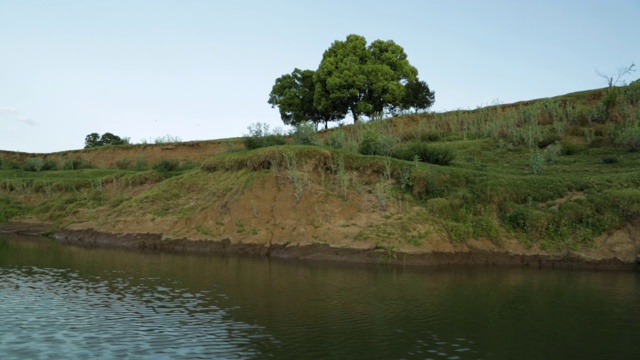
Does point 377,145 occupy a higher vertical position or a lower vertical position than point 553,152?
higher

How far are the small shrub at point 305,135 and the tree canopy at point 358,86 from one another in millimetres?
15394

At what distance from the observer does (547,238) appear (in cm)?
2125

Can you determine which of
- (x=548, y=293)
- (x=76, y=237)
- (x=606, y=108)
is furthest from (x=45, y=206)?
(x=606, y=108)

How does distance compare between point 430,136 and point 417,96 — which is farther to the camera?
point 417,96

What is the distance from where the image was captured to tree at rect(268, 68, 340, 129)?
54.1m

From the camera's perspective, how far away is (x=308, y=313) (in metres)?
11.9

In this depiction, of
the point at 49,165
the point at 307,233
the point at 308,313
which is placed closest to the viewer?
the point at 308,313

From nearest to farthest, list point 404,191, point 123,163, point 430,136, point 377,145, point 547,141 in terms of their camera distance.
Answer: point 404,191 → point 377,145 → point 547,141 → point 430,136 → point 123,163

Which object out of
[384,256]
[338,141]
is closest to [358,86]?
[338,141]

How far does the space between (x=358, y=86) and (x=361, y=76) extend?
896 millimetres

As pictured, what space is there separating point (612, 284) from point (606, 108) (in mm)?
21490

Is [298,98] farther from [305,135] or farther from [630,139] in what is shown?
[630,139]

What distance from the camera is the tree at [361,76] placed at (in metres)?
47.6

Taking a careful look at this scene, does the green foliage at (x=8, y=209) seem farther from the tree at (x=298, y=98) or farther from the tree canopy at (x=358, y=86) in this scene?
the tree at (x=298, y=98)
